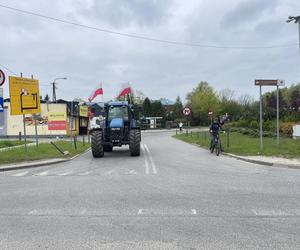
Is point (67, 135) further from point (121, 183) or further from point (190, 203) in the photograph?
point (190, 203)

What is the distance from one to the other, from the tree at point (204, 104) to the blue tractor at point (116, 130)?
6935cm

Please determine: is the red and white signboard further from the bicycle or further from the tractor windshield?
the bicycle

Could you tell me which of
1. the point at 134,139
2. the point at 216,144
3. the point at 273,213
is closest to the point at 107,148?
the point at 134,139

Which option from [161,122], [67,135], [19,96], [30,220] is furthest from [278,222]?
[161,122]

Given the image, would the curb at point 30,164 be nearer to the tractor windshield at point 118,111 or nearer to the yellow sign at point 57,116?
the tractor windshield at point 118,111

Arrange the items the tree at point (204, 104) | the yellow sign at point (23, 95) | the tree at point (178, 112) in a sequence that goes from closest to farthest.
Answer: the yellow sign at point (23, 95)
the tree at point (204, 104)
the tree at point (178, 112)

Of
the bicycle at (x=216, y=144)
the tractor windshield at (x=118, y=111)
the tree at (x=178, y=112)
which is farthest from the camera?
the tree at (x=178, y=112)

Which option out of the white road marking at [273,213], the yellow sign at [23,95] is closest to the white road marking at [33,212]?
the white road marking at [273,213]

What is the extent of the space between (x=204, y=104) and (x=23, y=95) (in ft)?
245

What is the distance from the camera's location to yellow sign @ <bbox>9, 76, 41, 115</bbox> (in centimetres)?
2028

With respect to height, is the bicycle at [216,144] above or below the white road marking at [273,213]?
above

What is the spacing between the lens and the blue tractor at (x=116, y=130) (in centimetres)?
2053

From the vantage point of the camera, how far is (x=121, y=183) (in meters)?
11.5

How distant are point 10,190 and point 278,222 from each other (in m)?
6.69
